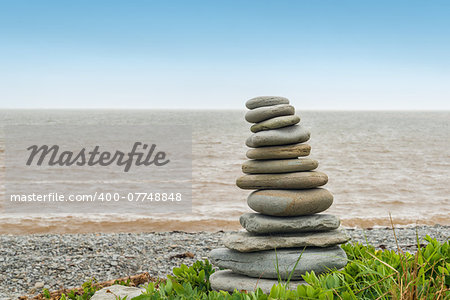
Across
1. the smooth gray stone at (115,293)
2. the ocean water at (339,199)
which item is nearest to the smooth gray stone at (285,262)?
the smooth gray stone at (115,293)

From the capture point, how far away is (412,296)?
317 cm

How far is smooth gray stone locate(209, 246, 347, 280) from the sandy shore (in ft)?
4.95

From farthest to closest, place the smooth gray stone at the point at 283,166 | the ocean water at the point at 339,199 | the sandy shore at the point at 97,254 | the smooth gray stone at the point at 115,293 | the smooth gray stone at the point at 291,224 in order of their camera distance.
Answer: the ocean water at the point at 339,199, the sandy shore at the point at 97,254, the smooth gray stone at the point at 283,166, the smooth gray stone at the point at 291,224, the smooth gray stone at the point at 115,293

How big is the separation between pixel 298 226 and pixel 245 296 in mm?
1531

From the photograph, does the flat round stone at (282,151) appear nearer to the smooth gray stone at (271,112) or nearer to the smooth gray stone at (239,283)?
the smooth gray stone at (271,112)

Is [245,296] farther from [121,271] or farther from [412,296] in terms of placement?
[121,271]

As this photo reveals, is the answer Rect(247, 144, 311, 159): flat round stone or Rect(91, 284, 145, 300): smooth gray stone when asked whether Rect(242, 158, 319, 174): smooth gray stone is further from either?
Rect(91, 284, 145, 300): smooth gray stone

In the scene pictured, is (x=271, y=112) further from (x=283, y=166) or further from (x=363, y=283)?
(x=363, y=283)

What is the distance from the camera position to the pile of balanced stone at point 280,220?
182 inches

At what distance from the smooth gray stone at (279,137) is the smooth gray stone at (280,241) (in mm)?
1010

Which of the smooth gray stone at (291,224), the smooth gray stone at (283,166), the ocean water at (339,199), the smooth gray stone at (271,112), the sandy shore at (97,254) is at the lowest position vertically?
the ocean water at (339,199)

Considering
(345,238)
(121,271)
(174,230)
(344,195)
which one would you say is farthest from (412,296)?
(344,195)

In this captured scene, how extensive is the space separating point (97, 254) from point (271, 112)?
14.8 ft

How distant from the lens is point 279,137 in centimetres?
487
